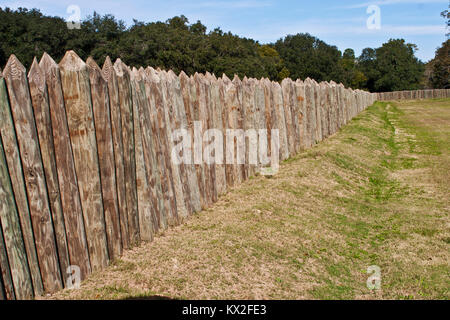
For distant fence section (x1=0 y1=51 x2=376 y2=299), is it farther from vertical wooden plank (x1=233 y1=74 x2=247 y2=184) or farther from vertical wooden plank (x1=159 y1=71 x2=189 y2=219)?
vertical wooden plank (x1=233 y1=74 x2=247 y2=184)

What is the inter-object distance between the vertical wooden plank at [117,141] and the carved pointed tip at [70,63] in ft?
1.46

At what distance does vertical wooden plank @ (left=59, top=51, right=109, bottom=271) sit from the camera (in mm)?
3887

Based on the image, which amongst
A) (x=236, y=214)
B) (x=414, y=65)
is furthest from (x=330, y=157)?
(x=414, y=65)

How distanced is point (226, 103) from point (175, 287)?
381cm

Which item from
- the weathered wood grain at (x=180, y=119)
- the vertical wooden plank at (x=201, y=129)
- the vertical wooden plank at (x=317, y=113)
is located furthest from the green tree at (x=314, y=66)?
the weathered wood grain at (x=180, y=119)

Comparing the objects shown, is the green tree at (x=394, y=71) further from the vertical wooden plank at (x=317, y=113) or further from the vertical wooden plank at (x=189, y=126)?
the vertical wooden plank at (x=189, y=126)

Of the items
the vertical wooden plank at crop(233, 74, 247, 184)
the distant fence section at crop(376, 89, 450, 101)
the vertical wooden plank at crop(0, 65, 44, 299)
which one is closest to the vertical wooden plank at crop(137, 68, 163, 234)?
the vertical wooden plank at crop(0, 65, 44, 299)

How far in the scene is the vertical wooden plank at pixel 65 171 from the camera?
12.2 feet

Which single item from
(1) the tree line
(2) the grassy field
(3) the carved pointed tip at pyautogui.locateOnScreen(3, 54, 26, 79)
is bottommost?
(2) the grassy field

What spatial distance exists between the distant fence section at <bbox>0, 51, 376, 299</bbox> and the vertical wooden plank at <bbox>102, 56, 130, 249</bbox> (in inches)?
0.4

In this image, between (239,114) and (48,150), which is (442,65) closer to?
(239,114)

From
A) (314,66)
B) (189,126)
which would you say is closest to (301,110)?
(189,126)

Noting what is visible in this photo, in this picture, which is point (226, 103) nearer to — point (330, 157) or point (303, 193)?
point (303, 193)
